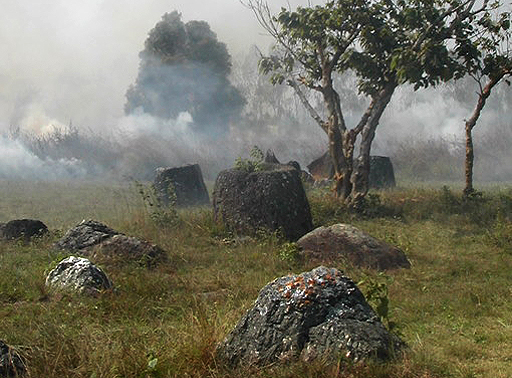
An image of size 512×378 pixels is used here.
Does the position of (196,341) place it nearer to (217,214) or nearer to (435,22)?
(217,214)

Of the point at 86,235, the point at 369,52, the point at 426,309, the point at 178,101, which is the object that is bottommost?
the point at 426,309

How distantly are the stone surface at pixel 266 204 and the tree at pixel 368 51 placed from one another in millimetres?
2974

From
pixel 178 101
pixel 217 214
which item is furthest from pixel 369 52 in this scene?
pixel 178 101

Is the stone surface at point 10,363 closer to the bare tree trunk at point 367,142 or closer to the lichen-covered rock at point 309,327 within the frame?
the lichen-covered rock at point 309,327

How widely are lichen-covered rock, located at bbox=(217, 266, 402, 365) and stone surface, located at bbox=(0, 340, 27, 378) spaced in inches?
50.8

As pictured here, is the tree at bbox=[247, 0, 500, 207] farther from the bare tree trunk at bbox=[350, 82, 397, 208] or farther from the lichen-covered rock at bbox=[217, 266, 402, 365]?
the lichen-covered rock at bbox=[217, 266, 402, 365]

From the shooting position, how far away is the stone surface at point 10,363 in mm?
Answer: 3871

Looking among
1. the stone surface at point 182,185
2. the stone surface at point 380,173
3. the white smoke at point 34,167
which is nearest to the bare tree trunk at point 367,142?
the stone surface at point 380,173

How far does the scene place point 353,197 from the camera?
14.0 meters

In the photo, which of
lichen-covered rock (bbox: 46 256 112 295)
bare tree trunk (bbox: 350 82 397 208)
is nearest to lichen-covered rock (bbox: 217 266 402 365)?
lichen-covered rock (bbox: 46 256 112 295)

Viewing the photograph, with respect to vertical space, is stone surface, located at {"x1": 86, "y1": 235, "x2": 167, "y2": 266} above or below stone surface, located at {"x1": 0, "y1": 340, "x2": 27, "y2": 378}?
above

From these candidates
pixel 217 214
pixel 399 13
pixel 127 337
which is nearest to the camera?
pixel 127 337

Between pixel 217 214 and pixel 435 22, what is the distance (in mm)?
6995

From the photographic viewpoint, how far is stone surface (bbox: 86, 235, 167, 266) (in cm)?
854
